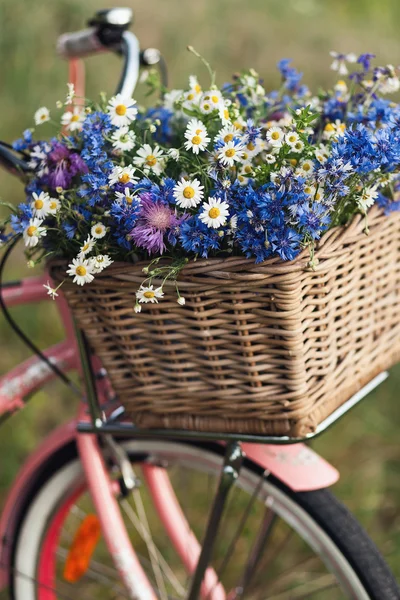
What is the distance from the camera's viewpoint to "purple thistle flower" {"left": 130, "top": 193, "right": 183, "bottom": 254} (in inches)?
38.4

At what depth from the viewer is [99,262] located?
99 centimetres

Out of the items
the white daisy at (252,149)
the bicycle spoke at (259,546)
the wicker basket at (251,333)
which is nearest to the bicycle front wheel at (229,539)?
the bicycle spoke at (259,546)

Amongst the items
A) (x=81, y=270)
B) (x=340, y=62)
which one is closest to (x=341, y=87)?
(x=340, y=62)

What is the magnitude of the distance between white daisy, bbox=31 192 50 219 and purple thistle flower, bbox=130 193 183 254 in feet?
0.46

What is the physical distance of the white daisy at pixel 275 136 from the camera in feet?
3.25

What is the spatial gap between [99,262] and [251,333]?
234 mm

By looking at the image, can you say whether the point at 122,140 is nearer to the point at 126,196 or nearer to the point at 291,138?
the point at 126,196

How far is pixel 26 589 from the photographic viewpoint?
1.59 meters

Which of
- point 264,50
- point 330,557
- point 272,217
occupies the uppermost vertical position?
point 264,50

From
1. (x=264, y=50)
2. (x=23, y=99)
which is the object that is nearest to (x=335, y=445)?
(x=23, y=99)

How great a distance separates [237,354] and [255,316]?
78mm

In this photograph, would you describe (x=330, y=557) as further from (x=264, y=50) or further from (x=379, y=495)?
(x=264, y=50)

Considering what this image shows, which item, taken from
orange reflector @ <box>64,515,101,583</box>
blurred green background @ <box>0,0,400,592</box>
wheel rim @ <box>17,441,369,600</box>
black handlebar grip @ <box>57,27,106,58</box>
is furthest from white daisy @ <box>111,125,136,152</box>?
blurred green background @ <box>0,0,400,592</box>

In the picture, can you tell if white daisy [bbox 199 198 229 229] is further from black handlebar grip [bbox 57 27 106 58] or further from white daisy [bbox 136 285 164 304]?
black handlebar grip [bbox 57 27 106 58]
